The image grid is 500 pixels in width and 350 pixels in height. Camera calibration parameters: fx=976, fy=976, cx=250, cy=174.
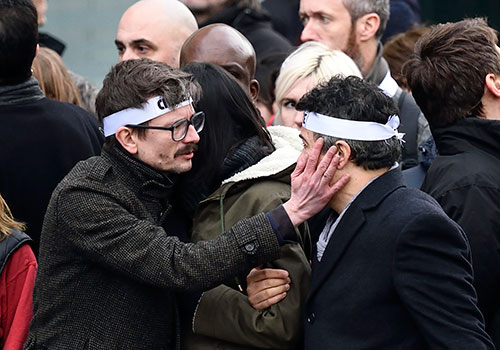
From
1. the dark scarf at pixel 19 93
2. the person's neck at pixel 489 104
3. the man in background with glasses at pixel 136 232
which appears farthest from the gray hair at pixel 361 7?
the man in background with glasses at pixel 136 232

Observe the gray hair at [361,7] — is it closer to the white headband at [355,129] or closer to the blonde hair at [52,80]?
the blonde hair at [52,80]

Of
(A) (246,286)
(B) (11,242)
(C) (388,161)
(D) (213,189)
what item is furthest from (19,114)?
(C) (388,161)

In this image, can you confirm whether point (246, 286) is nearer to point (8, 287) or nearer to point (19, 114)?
point (8, 287)

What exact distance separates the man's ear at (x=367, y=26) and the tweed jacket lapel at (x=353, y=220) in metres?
2.60

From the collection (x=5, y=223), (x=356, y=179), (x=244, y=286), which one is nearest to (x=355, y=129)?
(x=356, y=179)

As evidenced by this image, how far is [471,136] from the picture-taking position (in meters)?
3.89

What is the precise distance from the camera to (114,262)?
3418 millimetres

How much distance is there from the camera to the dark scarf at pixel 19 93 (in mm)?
4285

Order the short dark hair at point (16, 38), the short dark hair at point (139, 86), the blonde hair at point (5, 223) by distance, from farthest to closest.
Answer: the short dark hair at point (16, 38) < the blonde hair at point (5, 223) < the short dark hair at point (139, 86)

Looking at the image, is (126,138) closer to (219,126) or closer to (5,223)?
(219,126)

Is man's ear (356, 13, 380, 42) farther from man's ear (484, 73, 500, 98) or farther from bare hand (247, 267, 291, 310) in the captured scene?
bare hand (247, 267, 291, 310)

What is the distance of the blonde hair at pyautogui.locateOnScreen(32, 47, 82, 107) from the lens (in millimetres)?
5504

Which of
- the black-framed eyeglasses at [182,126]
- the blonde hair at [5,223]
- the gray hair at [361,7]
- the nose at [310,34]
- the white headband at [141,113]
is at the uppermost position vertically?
the white headband at [141,113]

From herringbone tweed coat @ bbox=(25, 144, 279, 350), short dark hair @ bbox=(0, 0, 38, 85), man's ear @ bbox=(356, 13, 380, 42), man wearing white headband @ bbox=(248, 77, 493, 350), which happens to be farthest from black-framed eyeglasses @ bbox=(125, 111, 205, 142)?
man's ear @ bbox=(356, 13, 380, 42)
